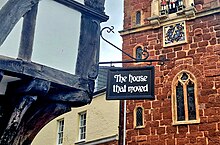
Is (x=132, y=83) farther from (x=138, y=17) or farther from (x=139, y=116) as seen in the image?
(x=138, y=17)

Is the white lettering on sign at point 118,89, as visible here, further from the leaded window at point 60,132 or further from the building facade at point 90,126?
the leaded window at point 60,132

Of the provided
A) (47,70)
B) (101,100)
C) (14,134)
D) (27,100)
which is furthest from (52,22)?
(101,100)

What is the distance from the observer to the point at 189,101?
34.9 ft

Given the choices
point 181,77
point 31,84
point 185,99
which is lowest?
point 31,84

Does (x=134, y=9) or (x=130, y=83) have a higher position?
(x=134, y=9)

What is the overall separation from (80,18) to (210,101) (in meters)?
5.98

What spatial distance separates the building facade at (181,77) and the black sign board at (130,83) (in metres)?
4.65

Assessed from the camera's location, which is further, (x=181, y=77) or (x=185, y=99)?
(x=181, y=77)

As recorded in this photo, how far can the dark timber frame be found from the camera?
178 inches

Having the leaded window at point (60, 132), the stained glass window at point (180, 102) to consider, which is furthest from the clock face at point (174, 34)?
the leaded window at point (60, 132)

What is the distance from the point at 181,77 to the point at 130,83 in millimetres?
5076

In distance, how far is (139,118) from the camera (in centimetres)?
1137

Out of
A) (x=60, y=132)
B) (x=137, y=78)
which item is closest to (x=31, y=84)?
(x=137, y=78)

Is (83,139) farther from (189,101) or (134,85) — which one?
(134,85)
